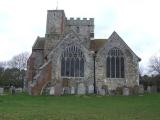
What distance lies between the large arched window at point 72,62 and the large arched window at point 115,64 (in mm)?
3638

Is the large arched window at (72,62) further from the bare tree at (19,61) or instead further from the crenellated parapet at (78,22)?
the bare tree at (19,61)

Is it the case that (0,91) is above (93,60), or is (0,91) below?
below

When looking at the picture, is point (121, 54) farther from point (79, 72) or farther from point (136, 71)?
point (79, 72)

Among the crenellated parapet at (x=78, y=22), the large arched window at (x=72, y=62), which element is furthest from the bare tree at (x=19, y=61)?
the large arched window at (x=72, y=62)

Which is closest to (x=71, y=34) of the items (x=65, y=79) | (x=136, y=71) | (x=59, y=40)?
(x=59, y=40)

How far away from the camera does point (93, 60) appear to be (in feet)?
163

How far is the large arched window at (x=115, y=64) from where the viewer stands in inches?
1935

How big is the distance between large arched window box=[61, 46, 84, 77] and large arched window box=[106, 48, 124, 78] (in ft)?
11.9

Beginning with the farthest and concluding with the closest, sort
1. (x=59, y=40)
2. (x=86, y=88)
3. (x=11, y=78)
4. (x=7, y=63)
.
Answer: (x=7, y=63) < (x=11, y=78) < (x=59, y=40) < (x=86, y=88)

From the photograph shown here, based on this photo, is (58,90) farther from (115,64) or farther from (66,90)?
(115,64)

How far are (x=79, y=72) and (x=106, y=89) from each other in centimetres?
430

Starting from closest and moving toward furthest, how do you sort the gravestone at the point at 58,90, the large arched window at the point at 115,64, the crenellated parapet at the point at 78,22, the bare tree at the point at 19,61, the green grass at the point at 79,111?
the green grass at the point at 79,111 → the gravestone at the point at 58,90 → the large arched window at the point at 115,64 → the crenellated parapet at the point at 78,22 → the bare tree at the point at 19,61

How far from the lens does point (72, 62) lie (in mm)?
49281

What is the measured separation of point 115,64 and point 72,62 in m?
5.83
